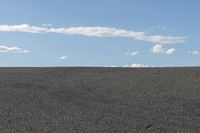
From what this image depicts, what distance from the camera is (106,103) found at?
38.8 metres

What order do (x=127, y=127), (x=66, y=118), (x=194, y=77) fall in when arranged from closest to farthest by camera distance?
1. (x=127, y=127)
2. (x=66, y=118)
3. (x=194, y=77)

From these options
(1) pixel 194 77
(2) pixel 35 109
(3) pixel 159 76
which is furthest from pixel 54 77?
(2) pixel 35 109

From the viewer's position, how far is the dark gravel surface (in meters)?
26.1

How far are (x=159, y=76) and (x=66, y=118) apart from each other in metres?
27.4

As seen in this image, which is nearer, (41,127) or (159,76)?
(41,127)

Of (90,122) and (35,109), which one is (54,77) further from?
(90,122)

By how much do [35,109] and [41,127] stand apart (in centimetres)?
686

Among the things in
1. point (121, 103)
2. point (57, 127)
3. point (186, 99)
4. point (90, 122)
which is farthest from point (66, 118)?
point (186, 99)

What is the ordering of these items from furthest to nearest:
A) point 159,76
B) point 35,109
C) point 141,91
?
point 159,76 < point 141,91 < point 35,109

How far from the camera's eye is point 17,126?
24344 mm

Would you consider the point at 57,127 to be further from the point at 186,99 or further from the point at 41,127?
the point at 186,99

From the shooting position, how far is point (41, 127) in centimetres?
2444

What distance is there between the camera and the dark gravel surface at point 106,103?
26.1 metres

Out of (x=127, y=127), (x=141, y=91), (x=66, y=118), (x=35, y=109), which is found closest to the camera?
A: (x=127, y=127)
